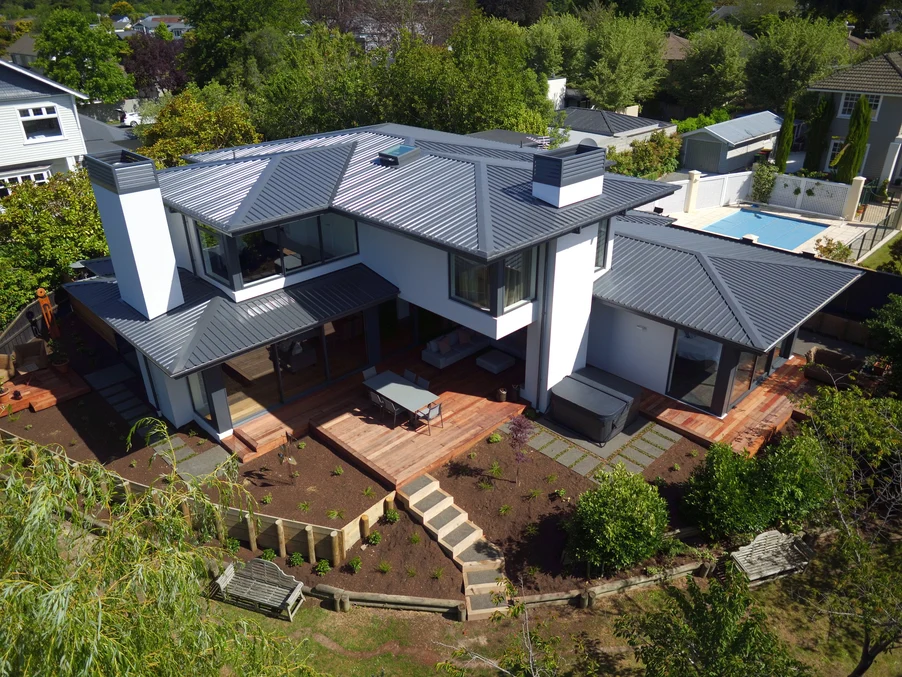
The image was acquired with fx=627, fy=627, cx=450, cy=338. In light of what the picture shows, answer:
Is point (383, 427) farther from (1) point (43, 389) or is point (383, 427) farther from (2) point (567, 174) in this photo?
(1) point (43, 389)

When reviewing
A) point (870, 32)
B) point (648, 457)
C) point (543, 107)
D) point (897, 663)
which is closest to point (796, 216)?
point (543, 107)

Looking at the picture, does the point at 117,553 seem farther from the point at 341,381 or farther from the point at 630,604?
the point at 341,381

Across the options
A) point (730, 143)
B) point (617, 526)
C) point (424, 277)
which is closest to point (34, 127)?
point (424, 277)

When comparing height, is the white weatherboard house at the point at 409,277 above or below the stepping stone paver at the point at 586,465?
above

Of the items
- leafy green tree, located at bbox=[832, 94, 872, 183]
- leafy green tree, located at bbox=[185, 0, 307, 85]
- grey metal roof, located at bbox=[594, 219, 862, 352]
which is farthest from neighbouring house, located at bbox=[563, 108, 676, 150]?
leafy green tree, located at bbox=[185, 0, 307, 85]

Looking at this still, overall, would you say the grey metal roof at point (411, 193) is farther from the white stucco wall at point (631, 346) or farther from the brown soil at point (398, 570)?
the brown soil at point (398, 570)

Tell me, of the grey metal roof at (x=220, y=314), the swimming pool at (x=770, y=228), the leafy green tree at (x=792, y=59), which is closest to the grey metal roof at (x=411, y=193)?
the grey metal roof at (x=220, y=314)
